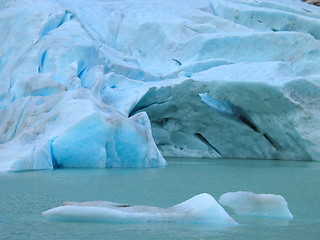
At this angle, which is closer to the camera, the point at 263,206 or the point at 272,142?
the point at 263,206

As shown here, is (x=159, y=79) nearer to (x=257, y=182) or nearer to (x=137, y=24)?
(x=137, y=24)

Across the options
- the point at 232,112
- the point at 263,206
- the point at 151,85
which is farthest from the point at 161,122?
the point at 263,206

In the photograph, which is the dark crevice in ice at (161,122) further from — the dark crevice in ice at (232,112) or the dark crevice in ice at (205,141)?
the dark crevice in ice at (232,112)

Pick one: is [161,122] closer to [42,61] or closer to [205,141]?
[205,141]

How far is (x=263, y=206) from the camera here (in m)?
3.47

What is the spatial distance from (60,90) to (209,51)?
5.21 m

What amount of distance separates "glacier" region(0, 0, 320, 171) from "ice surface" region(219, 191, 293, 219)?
3509 millimetres

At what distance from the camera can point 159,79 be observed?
11477mm

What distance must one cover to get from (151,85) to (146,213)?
7.10 meters

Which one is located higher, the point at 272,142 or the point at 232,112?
the point at 232,112

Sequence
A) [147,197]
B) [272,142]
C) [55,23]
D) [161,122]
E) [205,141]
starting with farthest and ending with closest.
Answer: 1. [205,141]
2. [161,122]
3. [272,142]
4. [55,23]
5. [147,197]

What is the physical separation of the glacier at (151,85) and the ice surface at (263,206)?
3509 mm

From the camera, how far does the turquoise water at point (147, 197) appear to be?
2.80 m

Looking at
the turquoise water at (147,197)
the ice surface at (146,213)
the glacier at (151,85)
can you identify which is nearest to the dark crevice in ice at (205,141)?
the glacier at (151,85)
